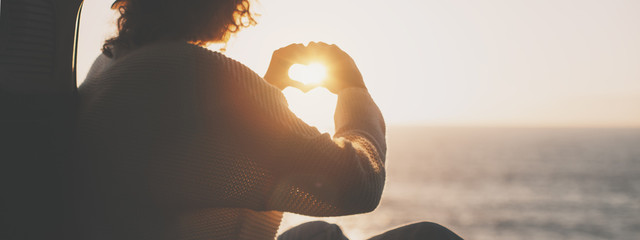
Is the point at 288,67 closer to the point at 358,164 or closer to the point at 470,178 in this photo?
the point at 358,164

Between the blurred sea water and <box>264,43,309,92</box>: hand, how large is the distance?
15.3 meters

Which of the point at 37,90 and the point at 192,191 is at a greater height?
the point at 37,90

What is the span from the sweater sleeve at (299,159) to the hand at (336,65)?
0.20 meters

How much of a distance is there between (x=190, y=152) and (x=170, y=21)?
191 mm

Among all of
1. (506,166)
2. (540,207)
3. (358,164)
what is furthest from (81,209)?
(506,166)

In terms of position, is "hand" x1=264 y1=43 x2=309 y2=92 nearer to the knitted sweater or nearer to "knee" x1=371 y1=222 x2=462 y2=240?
the knitted sweater

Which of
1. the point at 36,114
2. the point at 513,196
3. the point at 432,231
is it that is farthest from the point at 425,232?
the point at 513,196

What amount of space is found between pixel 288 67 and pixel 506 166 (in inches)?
2073

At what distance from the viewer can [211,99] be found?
0.48m

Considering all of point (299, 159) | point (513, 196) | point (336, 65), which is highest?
point (336, 65)

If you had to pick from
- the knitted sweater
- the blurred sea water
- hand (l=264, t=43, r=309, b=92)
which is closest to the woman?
the knitted sweater

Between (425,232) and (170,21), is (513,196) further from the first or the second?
(170,21)

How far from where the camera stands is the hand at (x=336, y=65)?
0.76 meters

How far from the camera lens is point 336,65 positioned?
2.55ft
